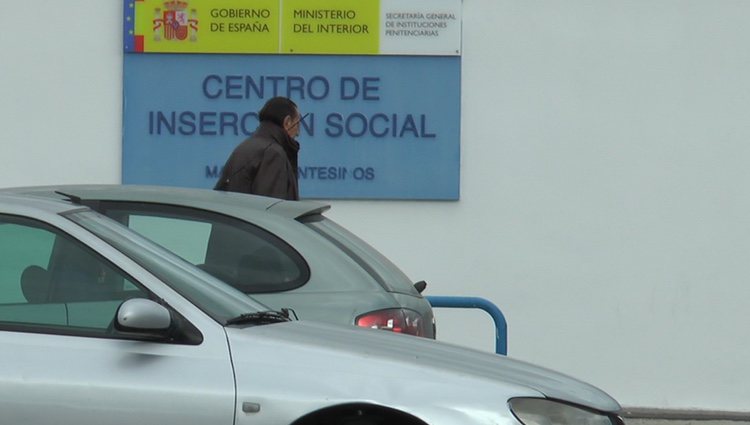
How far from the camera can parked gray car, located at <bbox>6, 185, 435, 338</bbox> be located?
265 inches

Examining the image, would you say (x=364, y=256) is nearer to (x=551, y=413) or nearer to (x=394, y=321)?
(x=394, y=321)

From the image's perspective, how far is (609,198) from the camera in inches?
441

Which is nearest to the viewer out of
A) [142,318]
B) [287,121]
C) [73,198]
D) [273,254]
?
[142,318]

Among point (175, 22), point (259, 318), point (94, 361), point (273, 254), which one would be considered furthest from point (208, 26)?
point (94, 361)

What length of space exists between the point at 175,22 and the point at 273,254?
15.5 feet

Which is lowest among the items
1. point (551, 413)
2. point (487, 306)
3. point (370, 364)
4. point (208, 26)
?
point (487, 306)

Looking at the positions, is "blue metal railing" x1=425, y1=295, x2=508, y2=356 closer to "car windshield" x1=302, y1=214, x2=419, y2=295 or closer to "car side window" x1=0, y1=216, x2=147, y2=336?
"car windshield" x1=302, y1=214, x2=419, y2=295

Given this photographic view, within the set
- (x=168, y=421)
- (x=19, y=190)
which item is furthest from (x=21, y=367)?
(x=19, y=190)

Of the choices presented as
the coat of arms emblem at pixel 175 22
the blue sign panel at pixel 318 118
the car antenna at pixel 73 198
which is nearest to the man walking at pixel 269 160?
the blue sign panel at pixel 318 118

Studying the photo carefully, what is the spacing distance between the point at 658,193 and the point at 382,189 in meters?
2.06

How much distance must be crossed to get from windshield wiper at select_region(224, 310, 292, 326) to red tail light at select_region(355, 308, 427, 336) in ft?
3.39

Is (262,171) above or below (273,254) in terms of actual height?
above

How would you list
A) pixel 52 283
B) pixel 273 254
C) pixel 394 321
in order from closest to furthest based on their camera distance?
pixel 52 283
pixel 394 321
pixel 273 254

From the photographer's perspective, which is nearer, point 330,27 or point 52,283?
point 52,283
